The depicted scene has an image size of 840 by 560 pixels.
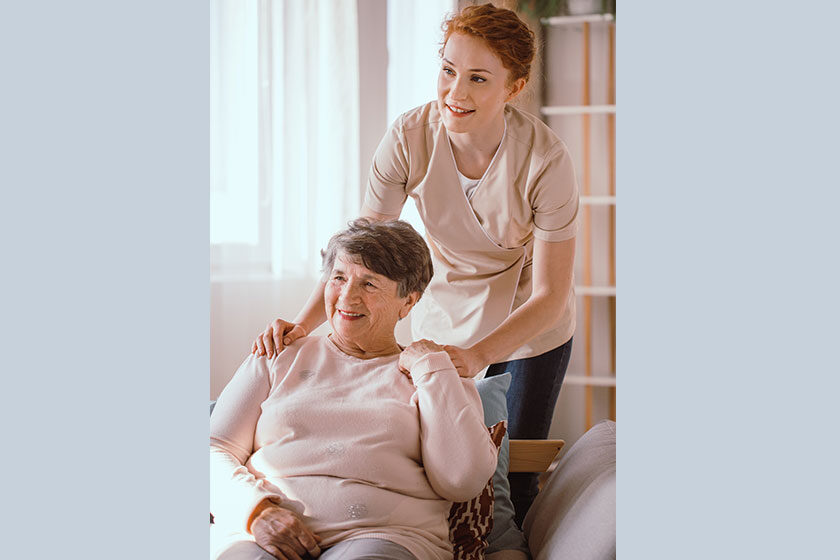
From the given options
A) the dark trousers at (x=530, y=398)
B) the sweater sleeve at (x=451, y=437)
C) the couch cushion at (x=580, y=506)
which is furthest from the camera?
the dark trousers at (x=530, y=398)

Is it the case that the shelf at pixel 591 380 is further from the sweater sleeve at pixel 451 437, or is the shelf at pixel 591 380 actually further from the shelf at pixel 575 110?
the shelf at pixel 575 110

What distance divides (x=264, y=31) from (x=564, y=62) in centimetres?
59

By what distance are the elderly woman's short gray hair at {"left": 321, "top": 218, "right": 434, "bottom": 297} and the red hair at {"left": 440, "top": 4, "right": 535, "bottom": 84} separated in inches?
Result: 12.9

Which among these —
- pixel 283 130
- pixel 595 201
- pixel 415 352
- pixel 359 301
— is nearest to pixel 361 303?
pixel 359 301

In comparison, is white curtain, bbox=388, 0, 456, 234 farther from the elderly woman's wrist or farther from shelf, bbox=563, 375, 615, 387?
the elderly woman's wrist

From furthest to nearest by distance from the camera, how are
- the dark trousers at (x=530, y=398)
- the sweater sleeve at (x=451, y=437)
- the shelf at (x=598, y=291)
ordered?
the dark trousers at (x=530, y=398), the shelf at (x=598, y=291), the sweater sleeve at (x=451, y=437)

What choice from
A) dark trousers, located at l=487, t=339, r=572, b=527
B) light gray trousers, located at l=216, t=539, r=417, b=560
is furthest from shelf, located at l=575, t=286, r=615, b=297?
light gray trousers, located at l=216, t=539, r=417, b=560

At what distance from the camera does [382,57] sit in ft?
5.09

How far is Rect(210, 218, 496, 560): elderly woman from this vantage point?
1.18 meters

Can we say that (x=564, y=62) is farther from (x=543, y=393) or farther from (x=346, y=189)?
(x=543, y=393)

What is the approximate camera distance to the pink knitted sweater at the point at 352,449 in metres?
1.20

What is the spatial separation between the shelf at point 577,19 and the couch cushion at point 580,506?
0.72 m

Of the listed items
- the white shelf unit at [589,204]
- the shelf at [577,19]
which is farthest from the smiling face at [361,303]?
the shelf at [577,19]

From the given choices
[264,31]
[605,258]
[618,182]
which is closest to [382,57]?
[264,31]
